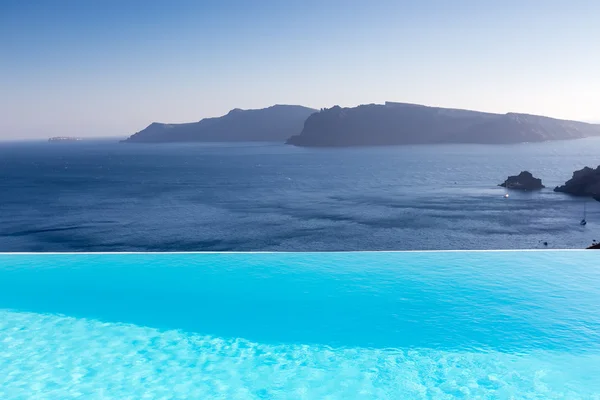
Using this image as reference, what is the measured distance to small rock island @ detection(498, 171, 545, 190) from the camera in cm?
4347

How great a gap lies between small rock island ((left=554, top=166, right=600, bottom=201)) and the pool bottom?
39530 millimetres

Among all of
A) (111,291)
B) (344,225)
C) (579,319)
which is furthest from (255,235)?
(579,319)

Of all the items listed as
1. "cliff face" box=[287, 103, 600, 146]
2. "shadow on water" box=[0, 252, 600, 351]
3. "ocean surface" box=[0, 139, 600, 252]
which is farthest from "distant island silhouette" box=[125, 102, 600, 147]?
"shadow on water" box=[0, 252, 600, 351]

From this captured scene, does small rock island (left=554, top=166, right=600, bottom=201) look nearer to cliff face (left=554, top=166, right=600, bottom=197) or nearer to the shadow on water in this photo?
cliff face (left=554, top=166, right=600, bottom=197)

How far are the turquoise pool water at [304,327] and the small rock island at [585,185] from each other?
3602 centimetres

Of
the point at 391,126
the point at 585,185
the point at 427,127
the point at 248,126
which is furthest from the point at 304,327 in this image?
the point at 248,126

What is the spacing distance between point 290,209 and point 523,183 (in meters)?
22.9

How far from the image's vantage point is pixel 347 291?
281 inches

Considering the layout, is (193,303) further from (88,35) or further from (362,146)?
(362,146)

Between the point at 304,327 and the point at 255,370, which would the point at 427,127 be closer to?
the point at 304,327

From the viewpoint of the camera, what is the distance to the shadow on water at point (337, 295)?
5777 mm

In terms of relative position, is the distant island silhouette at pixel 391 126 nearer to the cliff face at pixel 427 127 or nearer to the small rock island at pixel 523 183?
the cliff face at pixel 427 127

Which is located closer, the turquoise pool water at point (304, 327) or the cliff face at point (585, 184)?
the turquoise pool water at point (304, 327)

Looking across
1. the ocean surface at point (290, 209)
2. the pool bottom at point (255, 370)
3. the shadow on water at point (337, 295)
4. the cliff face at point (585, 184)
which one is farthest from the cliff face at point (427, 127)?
the pool bottom at point (255, 370)
